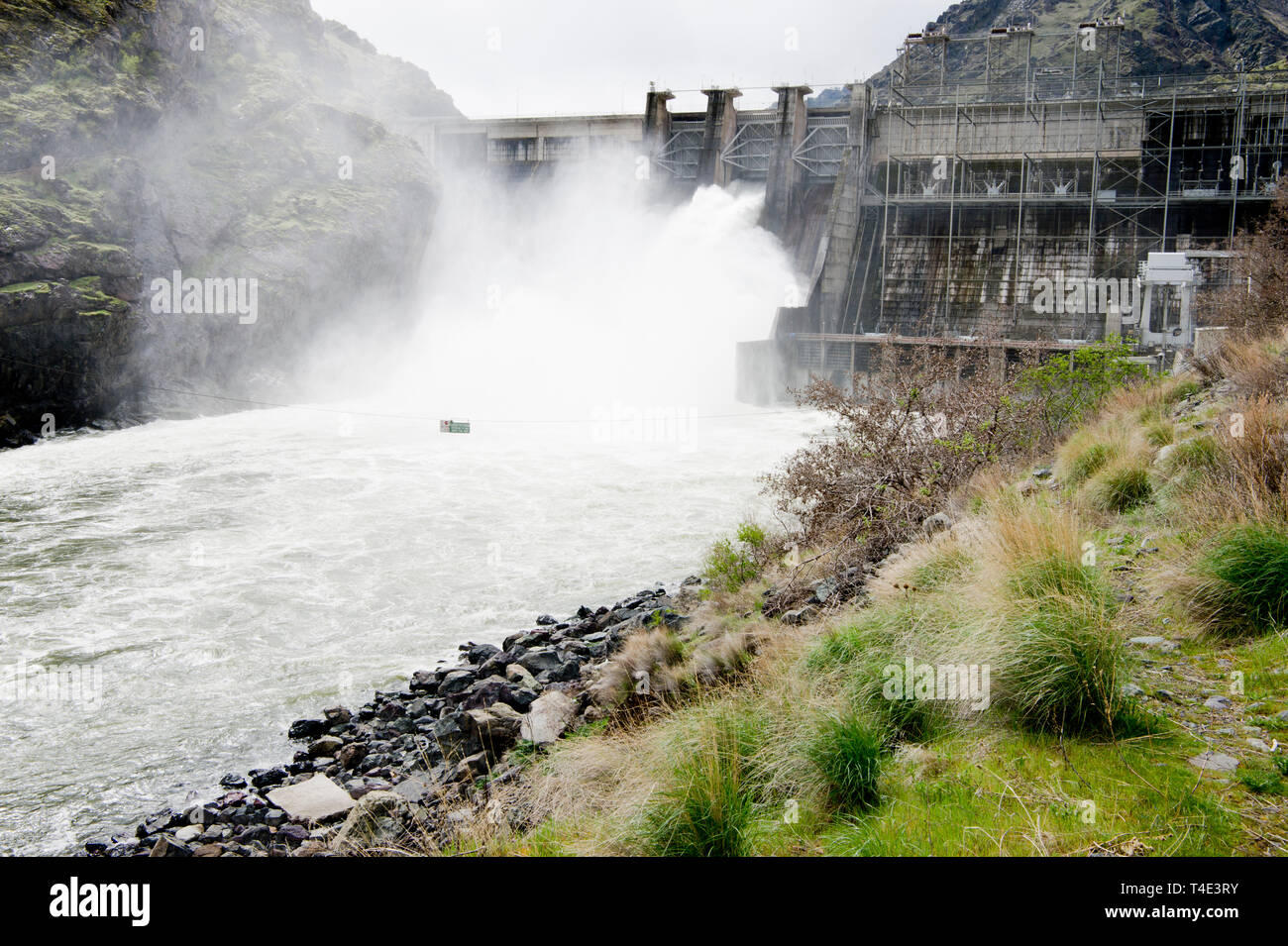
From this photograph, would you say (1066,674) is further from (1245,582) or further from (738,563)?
(738,563)

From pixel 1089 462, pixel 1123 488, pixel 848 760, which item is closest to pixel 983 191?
pixel 1089 462

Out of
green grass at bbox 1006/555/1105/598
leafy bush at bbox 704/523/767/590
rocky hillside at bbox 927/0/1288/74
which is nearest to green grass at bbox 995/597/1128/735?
green grass at bbox 1006/555/1105/598

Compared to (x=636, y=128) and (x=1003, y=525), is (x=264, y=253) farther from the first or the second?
(x=1003, y=525)

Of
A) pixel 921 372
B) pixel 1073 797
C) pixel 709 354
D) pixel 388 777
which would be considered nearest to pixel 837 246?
pixel 709 354

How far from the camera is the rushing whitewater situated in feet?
36.6

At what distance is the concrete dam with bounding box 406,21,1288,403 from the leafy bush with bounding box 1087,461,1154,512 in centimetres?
2359

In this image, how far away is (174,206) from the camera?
120 feet

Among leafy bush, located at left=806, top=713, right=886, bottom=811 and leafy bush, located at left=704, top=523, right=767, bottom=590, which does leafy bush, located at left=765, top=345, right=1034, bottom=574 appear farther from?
leafy bush, located at left=806, top=713, right=886, bottom=811

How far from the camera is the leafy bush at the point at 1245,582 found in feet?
20.0

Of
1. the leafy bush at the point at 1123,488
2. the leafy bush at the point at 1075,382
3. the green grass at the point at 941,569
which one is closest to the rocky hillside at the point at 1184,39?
the leafy bush at the point at 1075,382

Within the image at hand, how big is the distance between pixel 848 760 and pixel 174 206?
38.2 metres

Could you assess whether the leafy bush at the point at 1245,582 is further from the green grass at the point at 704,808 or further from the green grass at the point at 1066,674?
the green grass at the point at 704,808
